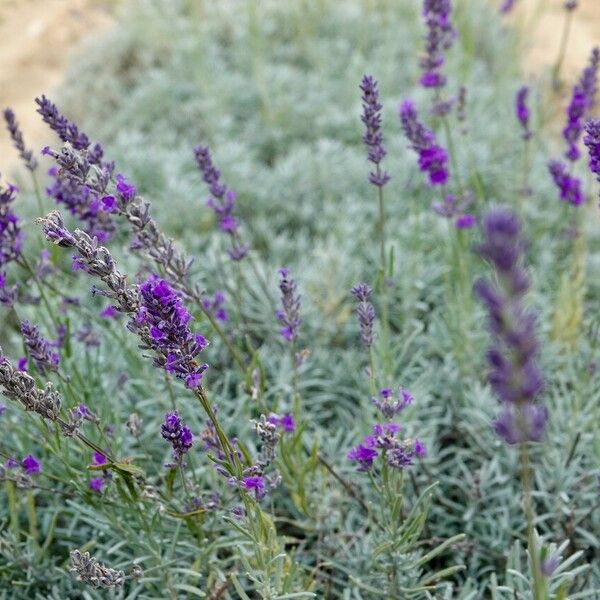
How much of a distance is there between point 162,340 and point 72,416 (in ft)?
1.39

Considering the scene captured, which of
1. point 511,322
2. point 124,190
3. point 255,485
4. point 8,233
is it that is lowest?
point 255,485

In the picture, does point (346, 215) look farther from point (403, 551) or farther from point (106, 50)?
point (106, 50)

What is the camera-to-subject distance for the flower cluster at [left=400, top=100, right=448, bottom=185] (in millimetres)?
2178

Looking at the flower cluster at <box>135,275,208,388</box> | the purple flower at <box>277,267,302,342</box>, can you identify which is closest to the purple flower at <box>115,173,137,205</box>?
the flower cluster at <box>135,275,208,388</box>

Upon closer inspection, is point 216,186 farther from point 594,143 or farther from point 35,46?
point 35,46

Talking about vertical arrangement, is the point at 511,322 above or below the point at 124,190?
above

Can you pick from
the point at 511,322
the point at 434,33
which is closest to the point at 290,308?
the point at 511,322

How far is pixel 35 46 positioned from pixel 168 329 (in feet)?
21.5

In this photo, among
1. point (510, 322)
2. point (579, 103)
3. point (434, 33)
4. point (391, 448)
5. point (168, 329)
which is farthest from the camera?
point (434, 33)

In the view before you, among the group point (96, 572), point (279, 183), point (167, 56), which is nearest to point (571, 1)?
point (279, 183)

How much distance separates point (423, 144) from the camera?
2.25 meters

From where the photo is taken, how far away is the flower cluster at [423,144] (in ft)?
7.14

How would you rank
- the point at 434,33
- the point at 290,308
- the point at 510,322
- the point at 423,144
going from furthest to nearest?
the point at 434,33
the point at 423,144
the point at 290,308
the point at 510,322

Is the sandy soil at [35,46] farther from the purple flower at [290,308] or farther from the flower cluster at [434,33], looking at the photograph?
the purple flower at [290,308]
